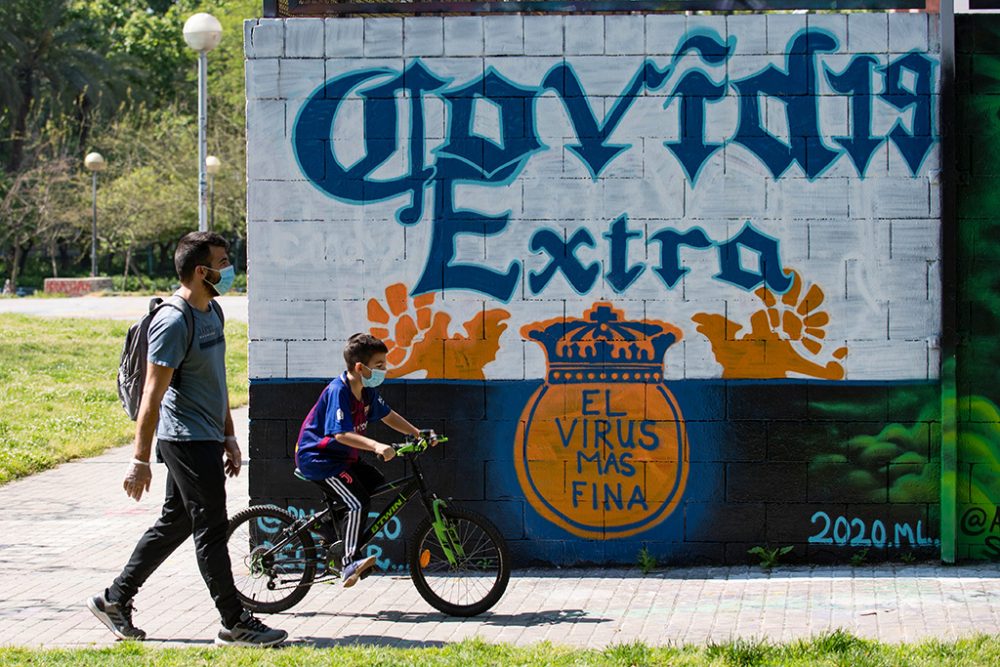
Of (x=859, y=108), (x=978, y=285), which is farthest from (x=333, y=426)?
(x=978, y=285)

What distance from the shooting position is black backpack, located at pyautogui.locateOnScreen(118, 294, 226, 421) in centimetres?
630

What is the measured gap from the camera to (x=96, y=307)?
Answer: 2959 cm

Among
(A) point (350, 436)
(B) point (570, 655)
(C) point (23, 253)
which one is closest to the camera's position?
(B) point (570, 655)

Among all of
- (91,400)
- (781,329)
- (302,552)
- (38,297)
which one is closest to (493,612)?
(302,552)

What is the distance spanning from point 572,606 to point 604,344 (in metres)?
1.56

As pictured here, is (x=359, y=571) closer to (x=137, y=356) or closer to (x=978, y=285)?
(x=137, y=356)

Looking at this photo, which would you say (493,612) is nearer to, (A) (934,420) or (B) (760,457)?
(B) (760,457)

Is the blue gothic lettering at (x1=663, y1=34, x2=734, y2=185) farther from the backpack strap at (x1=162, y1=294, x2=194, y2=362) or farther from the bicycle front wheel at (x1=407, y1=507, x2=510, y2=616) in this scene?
the backpack strap at (x1=162, y1=294, x2=194, y2=362)

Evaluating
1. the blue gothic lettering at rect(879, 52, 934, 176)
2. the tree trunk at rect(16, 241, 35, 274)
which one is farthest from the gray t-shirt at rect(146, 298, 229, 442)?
the tree trunk at rect(16, 241, 35, 274)

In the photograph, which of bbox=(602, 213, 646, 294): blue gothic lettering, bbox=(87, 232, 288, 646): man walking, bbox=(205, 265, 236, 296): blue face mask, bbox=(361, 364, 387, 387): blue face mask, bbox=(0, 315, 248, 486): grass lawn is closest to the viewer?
bbox=(87, 232, 288, 646): man walking

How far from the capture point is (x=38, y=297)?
36344 mm

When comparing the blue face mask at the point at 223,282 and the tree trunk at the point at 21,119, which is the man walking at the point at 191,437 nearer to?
the blue face mask at the point at 223,282

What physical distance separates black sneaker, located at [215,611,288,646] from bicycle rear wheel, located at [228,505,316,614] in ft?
1.83

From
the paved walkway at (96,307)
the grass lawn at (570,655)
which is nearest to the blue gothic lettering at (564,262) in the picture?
the grass lawn at (570,655)
